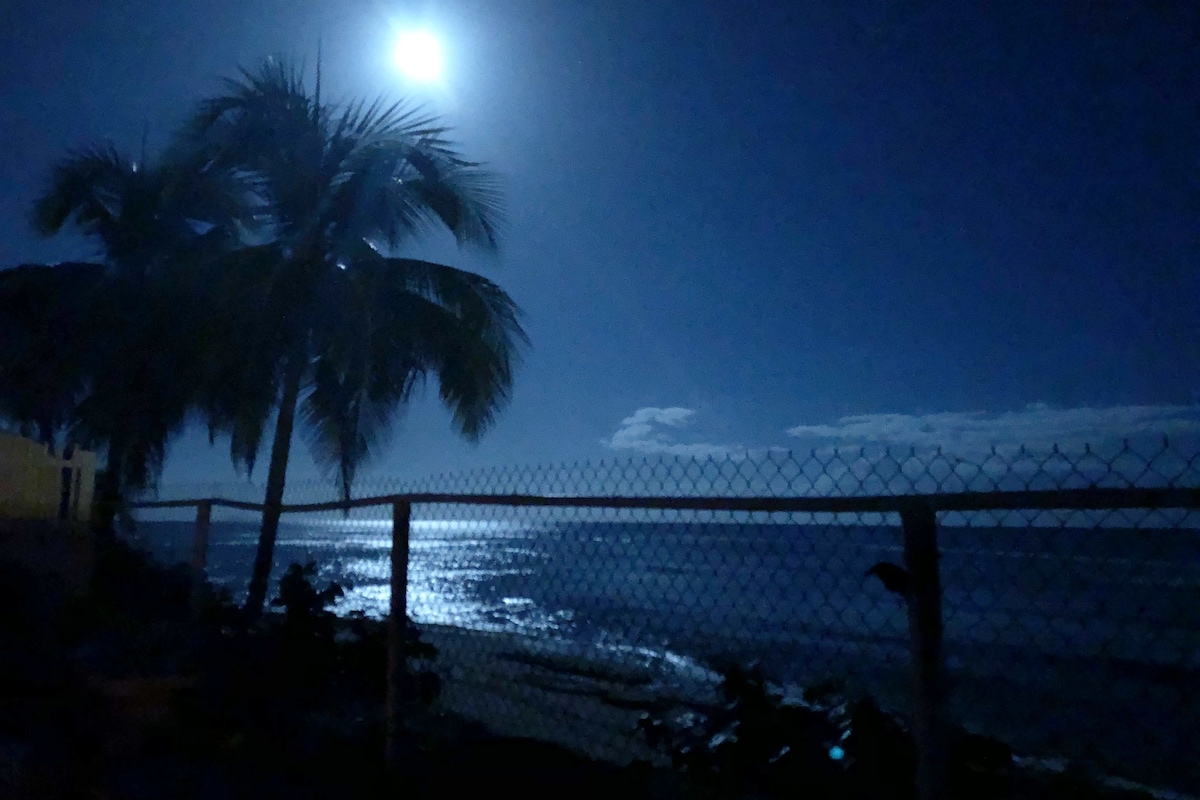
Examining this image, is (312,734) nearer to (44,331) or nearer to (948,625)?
(44,331)

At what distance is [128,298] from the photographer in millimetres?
13438

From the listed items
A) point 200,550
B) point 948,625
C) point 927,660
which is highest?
point 927,660

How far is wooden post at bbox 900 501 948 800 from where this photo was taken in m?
2.42

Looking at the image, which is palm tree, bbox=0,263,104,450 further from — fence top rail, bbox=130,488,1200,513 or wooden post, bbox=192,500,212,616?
fence top rail, bbox=130,488,1200,513

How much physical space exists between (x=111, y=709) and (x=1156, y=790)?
8956mm

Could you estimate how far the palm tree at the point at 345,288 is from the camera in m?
10.3

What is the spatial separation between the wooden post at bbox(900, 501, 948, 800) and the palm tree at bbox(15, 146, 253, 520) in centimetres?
1036

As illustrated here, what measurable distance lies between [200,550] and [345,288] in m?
3.85

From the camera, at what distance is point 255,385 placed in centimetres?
1030

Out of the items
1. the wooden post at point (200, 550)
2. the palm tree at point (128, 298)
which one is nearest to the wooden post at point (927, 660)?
the wooden post at point (200, 550)

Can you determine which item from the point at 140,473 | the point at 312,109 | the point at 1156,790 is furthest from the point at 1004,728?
the point at 140,473

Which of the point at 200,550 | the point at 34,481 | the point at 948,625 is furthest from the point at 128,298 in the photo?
the point at 948,625

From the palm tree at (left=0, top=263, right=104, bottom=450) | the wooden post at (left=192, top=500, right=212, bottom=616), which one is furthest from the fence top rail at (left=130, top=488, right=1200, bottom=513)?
the palm tree at (left=0, top=263, right=104, bottom=450)

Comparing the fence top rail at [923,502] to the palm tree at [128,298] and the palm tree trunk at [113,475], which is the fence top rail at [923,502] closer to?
the palm tree at [128,298]
